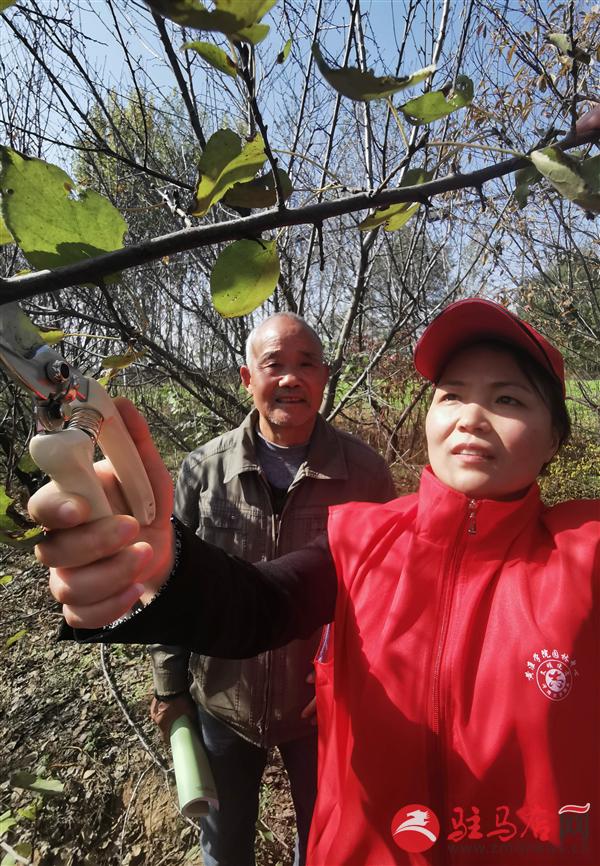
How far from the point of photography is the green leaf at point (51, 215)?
425 millimetres

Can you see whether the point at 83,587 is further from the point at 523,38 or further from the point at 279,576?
the point at 523,38

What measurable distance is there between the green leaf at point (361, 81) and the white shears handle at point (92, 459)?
0.37 m

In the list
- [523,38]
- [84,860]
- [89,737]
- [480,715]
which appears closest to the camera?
[480,715]

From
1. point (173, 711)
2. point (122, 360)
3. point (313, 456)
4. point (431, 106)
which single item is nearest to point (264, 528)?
point (313, 456)

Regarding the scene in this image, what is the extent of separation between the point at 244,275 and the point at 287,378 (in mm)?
1309

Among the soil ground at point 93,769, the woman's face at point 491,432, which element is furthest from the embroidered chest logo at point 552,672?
the soil ground at point 93,769

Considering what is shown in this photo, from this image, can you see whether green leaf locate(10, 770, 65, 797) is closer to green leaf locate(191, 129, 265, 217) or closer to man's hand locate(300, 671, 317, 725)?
man's hand locate(300, 671, 317, 725)

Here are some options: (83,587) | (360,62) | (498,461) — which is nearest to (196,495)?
(498,461)

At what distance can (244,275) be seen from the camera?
561mm

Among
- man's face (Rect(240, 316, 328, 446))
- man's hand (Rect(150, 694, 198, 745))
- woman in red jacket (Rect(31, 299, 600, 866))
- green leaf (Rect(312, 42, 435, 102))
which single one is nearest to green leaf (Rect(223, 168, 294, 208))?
green leaf (Rect(312, 42, 435, 102))

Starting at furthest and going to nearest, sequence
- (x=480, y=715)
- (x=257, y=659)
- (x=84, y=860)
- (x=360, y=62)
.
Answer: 1. (x=84, y=860)
2. (x=360, y=62)
3. (x=257, y=659)
4. (x=480, y=715)

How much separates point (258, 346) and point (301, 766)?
158 cm

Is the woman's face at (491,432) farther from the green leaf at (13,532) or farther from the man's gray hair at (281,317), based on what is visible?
the man's gray hair at (281,317)

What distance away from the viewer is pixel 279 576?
1111 millimetres
